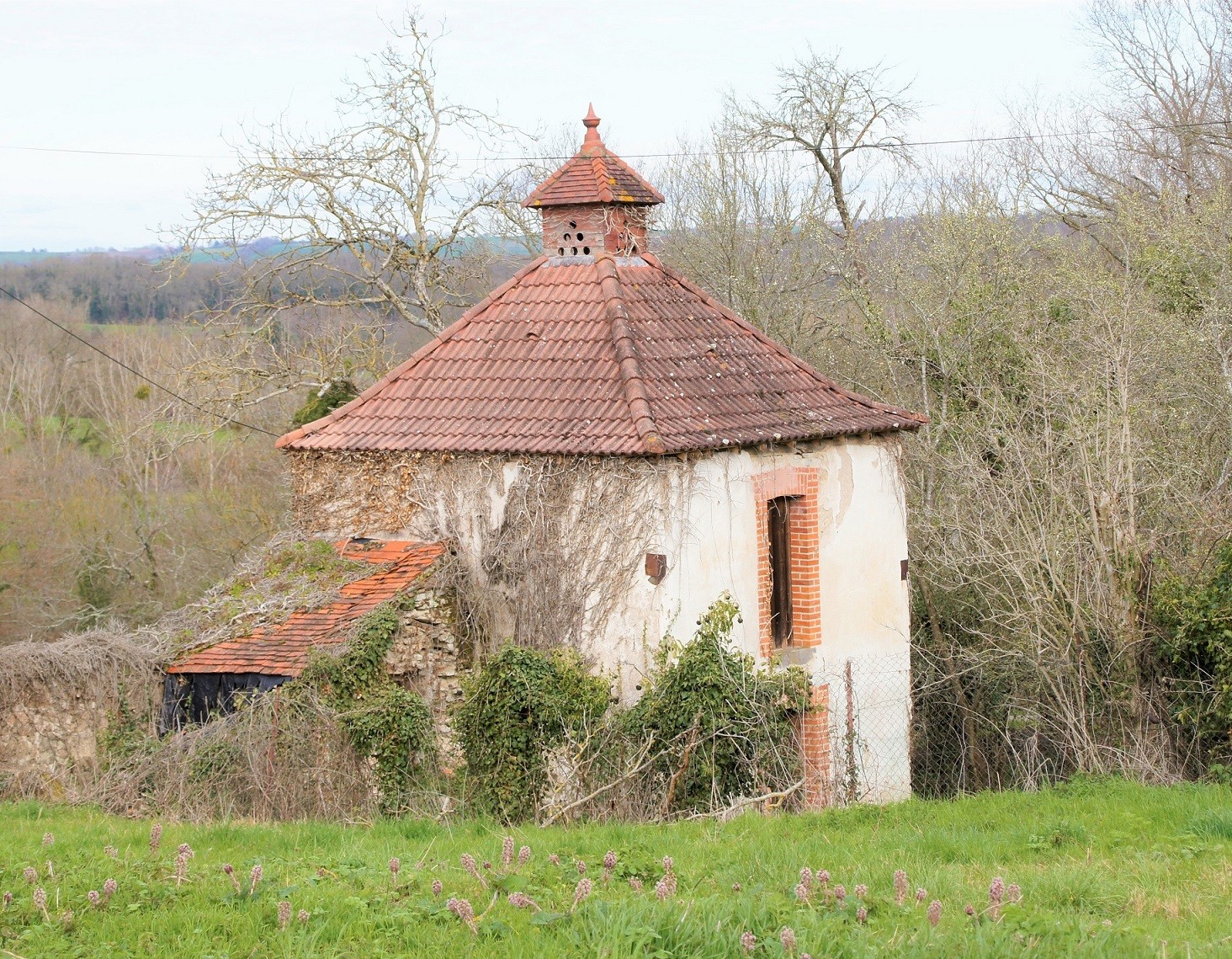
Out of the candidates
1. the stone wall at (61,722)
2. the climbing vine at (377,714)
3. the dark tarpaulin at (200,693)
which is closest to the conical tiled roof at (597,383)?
Result: the climbing vine at (377,714)

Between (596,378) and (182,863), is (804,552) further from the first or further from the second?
(182,863)

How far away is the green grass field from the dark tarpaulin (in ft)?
7.91

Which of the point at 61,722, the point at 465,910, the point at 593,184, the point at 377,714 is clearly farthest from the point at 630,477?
the point at 465,910

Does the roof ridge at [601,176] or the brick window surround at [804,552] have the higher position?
the roof ridge at [601,176]

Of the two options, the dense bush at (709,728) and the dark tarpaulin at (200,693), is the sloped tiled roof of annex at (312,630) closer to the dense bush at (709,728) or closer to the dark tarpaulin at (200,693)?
the dark tarpaulin at (200,693)

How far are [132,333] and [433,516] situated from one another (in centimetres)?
3485

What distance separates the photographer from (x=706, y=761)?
35.8ft

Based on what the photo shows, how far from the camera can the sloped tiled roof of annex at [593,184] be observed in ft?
46.1

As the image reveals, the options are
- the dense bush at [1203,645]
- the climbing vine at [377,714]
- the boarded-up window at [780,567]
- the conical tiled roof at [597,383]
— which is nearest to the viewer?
the climbing vine at [377,714]

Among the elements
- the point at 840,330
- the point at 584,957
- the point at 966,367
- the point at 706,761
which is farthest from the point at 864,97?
the point at 584,957

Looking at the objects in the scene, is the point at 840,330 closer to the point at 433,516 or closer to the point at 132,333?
the point at 433,516

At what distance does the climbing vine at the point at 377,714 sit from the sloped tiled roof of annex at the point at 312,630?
0.20 metres

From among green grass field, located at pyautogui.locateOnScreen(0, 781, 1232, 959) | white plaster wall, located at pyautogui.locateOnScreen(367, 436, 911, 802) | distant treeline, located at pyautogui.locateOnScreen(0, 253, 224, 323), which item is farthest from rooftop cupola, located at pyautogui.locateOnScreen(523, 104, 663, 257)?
distant treeline, located at pyautogui.locateOnScreen(0, 253, 224, 323)

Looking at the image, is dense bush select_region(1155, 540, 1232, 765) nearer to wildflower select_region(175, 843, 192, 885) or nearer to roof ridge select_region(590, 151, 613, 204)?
roof ridge select_region(590, 151, 613, 204)
